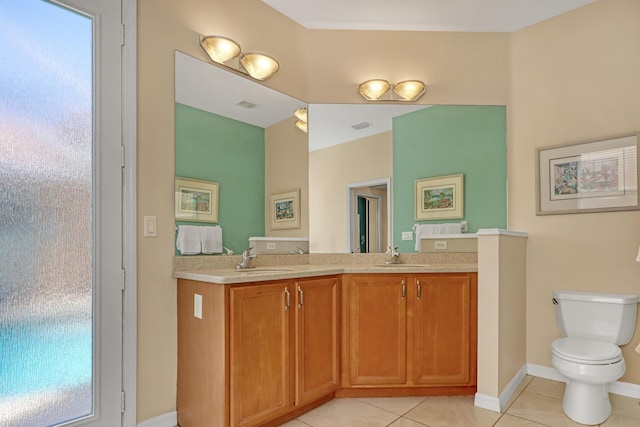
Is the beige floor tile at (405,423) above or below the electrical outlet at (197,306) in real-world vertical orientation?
below

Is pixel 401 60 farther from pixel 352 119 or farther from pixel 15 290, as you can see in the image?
pixel 15 290

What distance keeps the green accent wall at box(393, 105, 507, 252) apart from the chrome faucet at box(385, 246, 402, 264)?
6 centimetres

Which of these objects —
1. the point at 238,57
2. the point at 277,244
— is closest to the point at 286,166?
the point at 277,244

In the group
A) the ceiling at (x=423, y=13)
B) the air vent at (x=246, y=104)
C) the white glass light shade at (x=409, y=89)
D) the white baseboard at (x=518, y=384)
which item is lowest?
the white baseboard at (x=518, y=384)

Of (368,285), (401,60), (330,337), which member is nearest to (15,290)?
(330,337)

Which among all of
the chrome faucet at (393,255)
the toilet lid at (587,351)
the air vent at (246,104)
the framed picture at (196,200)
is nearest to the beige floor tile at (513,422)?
the toilet lid at (587,351)

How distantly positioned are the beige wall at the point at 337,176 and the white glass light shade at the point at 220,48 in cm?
91

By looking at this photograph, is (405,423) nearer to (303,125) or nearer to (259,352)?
(259,352)

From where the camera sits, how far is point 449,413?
217cm

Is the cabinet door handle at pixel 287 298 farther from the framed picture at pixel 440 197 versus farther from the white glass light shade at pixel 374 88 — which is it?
the white glass light shade at pixel 374 88

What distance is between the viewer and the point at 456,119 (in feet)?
9.39

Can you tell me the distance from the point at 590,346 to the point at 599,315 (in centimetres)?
27

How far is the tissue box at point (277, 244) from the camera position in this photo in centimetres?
251

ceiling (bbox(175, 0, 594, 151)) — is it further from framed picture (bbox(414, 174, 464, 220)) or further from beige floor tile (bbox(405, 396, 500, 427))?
beige floor tile (bbox(405, 396, 500, 427))
